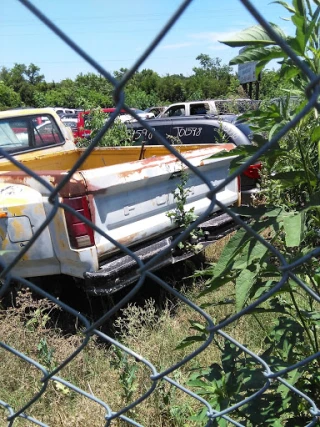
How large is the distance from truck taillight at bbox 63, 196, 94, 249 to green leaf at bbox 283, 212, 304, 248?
7.26ft

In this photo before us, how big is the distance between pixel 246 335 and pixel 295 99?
2.17 meters

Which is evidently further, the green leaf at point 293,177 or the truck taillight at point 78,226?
the truck taillight at point 78,226

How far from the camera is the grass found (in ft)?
8.49

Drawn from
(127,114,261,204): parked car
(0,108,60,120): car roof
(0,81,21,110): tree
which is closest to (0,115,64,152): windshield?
(0,108,60,120): car roof

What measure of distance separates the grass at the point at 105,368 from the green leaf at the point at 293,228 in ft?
5.10

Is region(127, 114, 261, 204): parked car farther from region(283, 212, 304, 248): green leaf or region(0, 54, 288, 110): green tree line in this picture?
region(0, 54, 288, 110): green tree line

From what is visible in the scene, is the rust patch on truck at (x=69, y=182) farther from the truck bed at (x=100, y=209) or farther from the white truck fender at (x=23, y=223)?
the white truck fender at (x=23, y=223)

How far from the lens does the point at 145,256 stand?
3699 millimetres

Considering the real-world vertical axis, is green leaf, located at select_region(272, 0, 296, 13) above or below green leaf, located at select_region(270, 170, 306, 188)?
above

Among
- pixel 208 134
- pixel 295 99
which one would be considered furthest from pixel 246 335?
pixel 208 134

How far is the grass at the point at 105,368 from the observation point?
259cm

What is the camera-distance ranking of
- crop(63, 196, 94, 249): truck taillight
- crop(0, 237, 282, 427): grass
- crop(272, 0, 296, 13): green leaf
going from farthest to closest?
crop(63, 196, 94, 249): truck taillight → crop(0, 237, 282, 427): grass → crop(272, 0, 296, 13): green leaf

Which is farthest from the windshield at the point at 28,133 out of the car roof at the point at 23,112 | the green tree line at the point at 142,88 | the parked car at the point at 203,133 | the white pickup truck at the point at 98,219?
the green tree line at the point at 142,88

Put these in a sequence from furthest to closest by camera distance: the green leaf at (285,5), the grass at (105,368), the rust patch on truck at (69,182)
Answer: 1. the rust patch on truck at (69,182)
2. the grass at (105,368)
3. the green leaf at (285,5)
